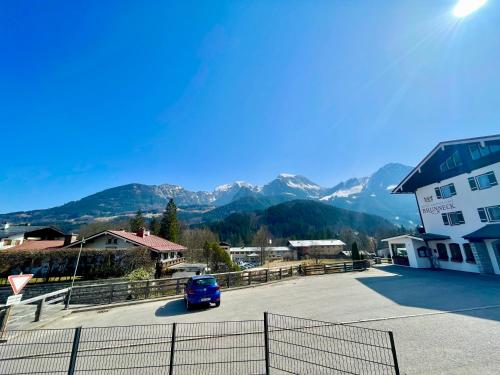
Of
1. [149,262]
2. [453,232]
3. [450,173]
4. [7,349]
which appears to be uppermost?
[450,173]

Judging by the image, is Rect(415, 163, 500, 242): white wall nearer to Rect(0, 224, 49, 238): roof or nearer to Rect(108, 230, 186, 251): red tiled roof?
Rect(108, 230, 186, 251): red tiled roof

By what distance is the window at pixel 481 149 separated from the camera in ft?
68.3

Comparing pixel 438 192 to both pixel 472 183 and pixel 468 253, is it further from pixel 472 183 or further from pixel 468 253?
pixel 468 253

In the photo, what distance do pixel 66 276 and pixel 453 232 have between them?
40.0m

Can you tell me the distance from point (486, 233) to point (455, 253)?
5297mm

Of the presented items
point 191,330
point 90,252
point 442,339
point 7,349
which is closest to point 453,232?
point 442,339

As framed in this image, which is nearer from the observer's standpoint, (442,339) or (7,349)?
(442,339)

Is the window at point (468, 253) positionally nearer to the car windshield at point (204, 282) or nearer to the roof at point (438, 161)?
the roof at point (438, 161)

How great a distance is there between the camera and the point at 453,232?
24359 millimetres

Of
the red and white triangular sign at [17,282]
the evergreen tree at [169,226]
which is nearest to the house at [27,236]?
the evergreen tree at [169,226]

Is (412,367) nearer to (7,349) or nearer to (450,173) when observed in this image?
(7,349)

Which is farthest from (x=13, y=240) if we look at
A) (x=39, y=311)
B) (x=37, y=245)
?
Result: (x=39, y=311)

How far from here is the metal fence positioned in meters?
5.32

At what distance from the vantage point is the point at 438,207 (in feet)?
87.6
